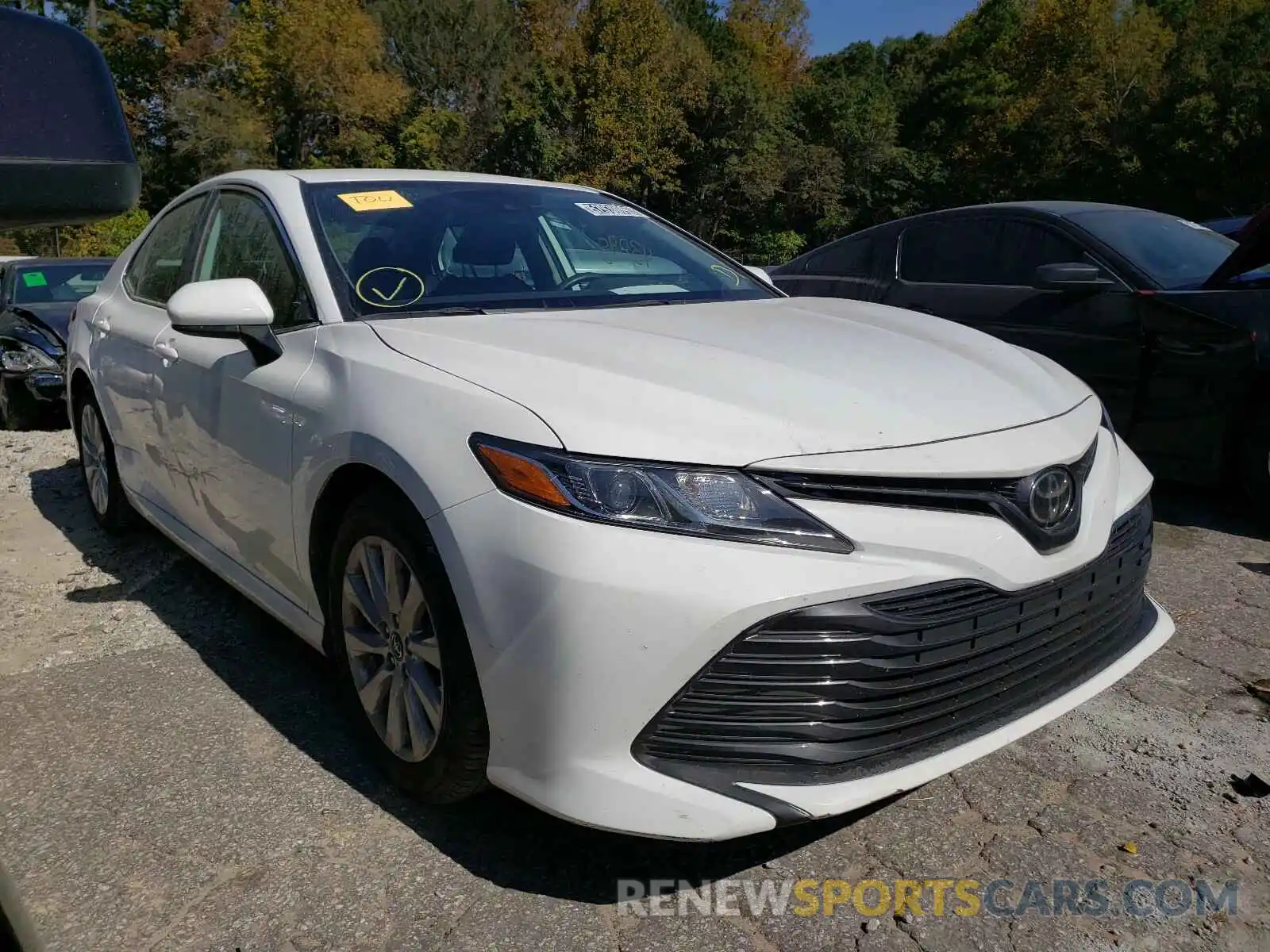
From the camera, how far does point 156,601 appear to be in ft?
12.2

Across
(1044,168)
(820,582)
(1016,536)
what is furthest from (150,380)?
(1044,168)

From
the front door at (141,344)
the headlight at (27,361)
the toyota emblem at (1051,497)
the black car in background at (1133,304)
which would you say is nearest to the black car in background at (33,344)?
the headlight at (27,361)

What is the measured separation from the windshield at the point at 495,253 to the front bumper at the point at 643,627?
3.31ft

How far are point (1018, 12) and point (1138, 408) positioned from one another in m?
54.0

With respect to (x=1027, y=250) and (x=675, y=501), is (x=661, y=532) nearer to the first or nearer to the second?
(x=675, y=501)

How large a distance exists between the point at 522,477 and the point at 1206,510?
4.06m

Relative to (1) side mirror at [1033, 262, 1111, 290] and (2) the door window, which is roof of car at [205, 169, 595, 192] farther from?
(2) the door window

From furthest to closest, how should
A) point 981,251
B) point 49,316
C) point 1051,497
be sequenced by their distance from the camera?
point 49,316 < point 981,251 < point 1051,497

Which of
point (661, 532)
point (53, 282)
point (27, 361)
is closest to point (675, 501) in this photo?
point (661, 532)

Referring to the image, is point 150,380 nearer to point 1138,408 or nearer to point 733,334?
point 733,334

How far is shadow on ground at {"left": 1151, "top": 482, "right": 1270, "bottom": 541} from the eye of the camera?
437 centimetres

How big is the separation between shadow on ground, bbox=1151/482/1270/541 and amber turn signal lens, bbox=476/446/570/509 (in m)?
3.71

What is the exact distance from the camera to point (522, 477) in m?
1.82

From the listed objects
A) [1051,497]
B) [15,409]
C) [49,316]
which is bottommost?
[15,409]
